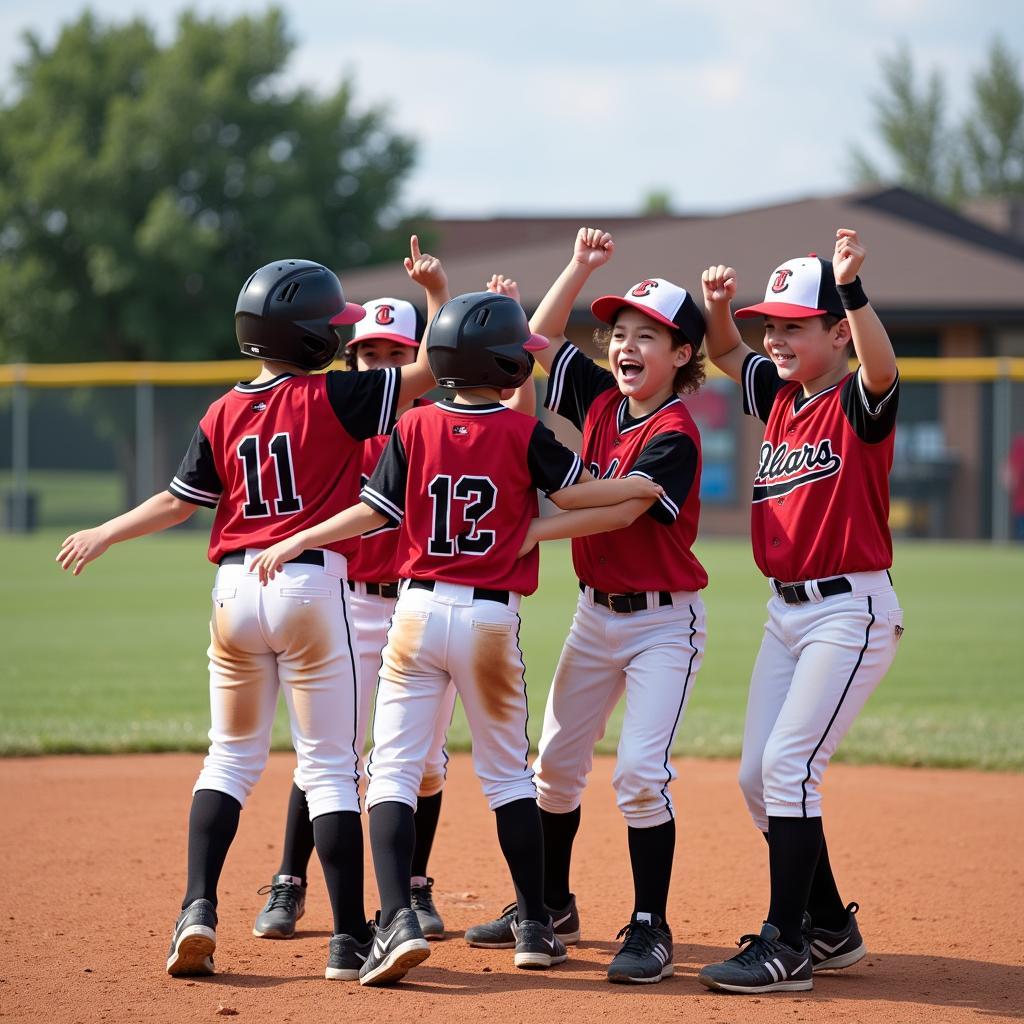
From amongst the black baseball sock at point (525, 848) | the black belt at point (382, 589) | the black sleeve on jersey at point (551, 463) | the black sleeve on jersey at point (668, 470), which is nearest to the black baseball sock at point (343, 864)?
the black baseball sock at point (525, 848)

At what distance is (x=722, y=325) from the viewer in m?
4.09

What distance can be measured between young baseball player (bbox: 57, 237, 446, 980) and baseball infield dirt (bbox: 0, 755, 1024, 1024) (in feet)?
0.82

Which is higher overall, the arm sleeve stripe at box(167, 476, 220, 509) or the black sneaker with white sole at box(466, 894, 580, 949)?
the arm sleeve stripe at box(167, 476, 220, 509)

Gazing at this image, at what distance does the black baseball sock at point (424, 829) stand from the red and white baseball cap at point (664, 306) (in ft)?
5.08

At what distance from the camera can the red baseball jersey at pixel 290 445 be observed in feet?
12.0

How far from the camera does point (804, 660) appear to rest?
366 cm

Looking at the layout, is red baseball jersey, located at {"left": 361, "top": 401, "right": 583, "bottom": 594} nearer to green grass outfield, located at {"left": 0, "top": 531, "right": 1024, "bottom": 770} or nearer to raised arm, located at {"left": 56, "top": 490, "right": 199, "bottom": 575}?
raised arm, located at {"left": 56, "top": 490, "right": 199, "bottom": 575}

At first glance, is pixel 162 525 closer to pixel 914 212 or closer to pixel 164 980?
pixel 164 980

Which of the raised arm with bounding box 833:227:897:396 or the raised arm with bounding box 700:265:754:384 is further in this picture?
the raised arm with bounding box 700:265:754:384

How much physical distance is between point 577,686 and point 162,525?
3.97 feet

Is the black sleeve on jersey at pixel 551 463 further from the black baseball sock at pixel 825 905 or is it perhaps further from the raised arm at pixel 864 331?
the black baseball sock at pixel 825 905

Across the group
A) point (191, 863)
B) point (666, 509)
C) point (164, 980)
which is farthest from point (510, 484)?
point (164, 980)

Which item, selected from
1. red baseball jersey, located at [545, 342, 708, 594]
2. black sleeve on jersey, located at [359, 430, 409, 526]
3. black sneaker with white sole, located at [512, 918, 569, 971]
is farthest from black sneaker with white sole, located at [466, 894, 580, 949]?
black sleeve on jersey, located at [359, 430, 409, 526]

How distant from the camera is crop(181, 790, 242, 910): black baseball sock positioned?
11.8 feet
